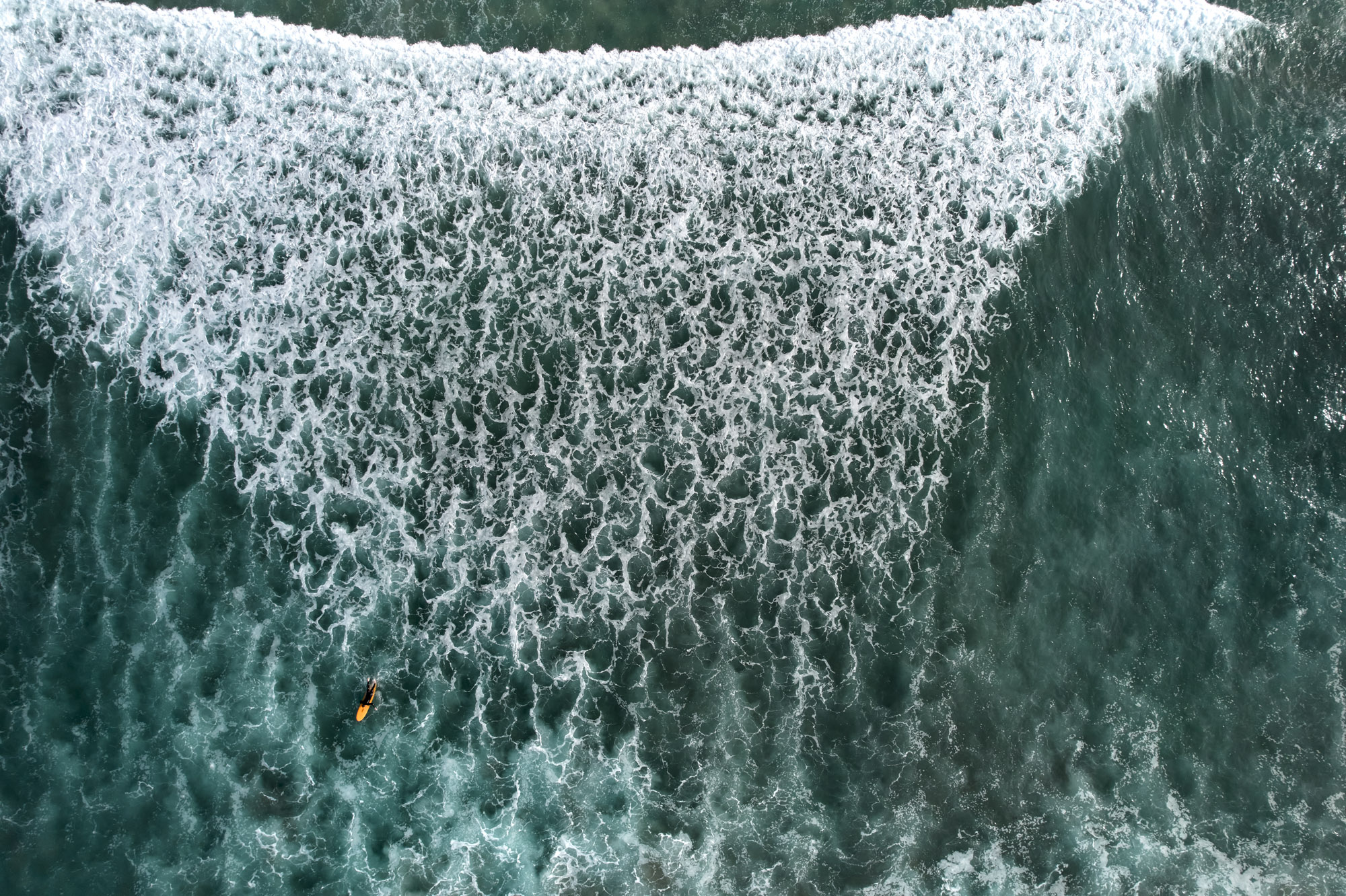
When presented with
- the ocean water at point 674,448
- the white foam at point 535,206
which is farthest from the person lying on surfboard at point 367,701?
the white foam at point 535,206

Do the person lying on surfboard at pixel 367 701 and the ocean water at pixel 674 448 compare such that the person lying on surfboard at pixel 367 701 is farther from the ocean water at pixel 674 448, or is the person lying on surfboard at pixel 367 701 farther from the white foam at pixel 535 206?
the white foam at pixel 535 206

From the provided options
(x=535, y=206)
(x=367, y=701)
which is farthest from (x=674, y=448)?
(x=367, y=701)

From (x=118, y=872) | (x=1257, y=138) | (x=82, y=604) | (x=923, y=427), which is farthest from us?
(x=1257, y=138)

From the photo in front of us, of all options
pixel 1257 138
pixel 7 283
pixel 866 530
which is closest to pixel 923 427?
pixel 866 530

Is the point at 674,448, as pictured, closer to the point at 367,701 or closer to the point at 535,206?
the point at 535,206

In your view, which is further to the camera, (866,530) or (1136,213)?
(1136,213)

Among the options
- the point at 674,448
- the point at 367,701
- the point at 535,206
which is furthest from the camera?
the point at 535,206

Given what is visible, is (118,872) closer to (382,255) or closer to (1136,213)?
(382,255)
